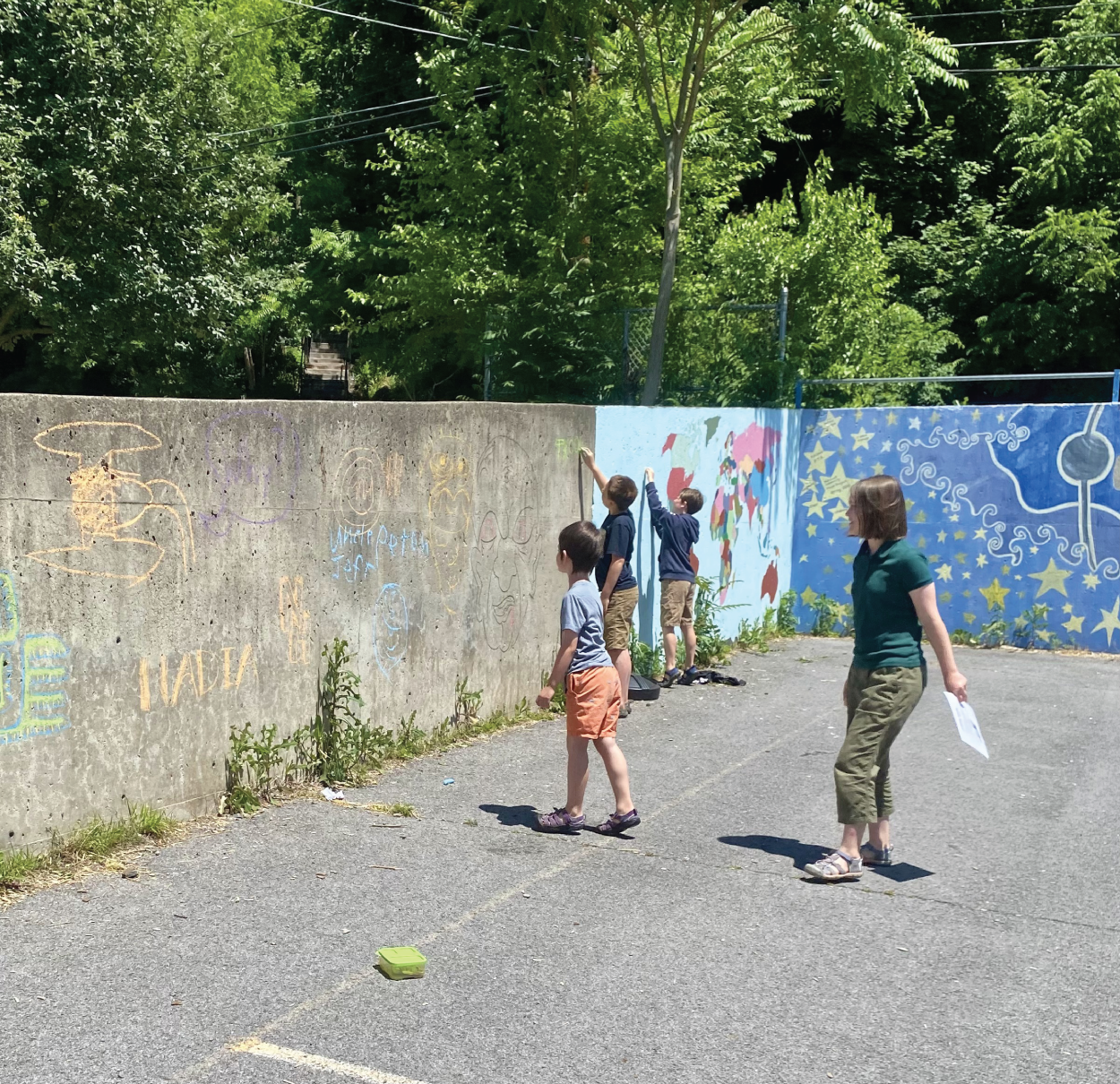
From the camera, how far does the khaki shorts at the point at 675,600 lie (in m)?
10.5

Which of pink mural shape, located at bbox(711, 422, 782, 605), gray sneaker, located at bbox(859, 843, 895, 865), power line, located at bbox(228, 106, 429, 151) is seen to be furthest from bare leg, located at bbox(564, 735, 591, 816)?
power line, located at bbox(228, 106, 429, 151)

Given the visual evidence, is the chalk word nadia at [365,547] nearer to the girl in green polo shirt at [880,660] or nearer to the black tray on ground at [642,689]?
the black tray on ground at [642,689]

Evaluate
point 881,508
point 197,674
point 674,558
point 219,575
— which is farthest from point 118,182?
point 881,508

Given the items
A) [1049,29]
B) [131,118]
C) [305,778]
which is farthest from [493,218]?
[1049,29]

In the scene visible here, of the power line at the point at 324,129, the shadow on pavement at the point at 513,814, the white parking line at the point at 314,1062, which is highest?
the power line at the point at 324,129

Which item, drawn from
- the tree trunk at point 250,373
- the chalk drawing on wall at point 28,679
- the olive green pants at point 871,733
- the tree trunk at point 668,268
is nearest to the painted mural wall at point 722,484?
the tree trunk at point 668,268

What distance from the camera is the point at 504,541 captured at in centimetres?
882

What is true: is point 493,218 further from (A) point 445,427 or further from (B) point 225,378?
(B) point 225,378

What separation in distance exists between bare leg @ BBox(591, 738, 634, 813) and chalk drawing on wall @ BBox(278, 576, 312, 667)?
1687mm

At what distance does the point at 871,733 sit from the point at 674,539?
15.5ft

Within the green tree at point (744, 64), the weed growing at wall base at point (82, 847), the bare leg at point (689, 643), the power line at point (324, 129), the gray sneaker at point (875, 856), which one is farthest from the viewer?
the power line at point (324, 129)

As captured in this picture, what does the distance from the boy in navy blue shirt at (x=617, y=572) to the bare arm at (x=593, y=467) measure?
14.0 inches

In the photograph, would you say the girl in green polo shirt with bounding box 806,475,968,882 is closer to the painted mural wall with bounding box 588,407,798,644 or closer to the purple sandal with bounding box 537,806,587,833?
the purple sandal with bounding box 537,806,587,833

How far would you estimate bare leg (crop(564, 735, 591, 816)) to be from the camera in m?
6.31
